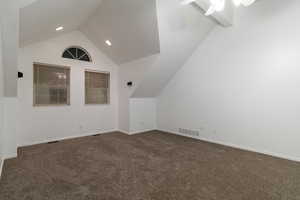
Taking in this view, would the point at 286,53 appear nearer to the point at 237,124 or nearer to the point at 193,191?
the point at 237,124

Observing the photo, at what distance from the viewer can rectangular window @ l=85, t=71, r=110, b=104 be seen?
180 inches

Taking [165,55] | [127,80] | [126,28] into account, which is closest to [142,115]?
[127,80]

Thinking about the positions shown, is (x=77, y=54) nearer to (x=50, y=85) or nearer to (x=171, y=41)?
(x=50, y=85)

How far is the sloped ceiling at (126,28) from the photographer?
9.17 ft

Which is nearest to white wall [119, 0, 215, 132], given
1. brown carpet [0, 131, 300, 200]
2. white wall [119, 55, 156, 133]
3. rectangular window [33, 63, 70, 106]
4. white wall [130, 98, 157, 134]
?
white wall [119, 55, 156, 133]

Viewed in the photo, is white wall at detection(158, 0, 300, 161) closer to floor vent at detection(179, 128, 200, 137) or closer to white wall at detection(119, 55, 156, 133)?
floor vent at detection(179, 128, 200, 137)

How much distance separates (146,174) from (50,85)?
11.6ft

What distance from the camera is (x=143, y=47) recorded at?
12.0ft

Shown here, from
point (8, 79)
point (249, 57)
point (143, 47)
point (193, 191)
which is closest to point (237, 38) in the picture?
point (249, 57)

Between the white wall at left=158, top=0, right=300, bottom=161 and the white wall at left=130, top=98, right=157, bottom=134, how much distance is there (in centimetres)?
152

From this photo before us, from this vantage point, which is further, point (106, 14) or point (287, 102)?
point (106, 14)

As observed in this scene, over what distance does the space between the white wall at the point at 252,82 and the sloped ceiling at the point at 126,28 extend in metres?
1.58

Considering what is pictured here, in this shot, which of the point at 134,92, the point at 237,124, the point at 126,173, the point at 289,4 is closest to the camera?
the point at 126,173

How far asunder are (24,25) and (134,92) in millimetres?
2855
